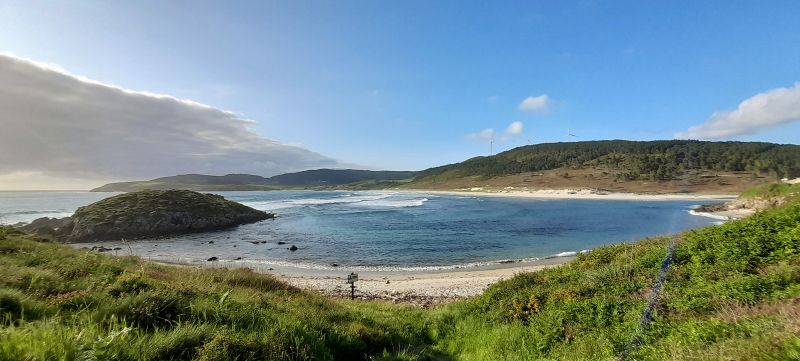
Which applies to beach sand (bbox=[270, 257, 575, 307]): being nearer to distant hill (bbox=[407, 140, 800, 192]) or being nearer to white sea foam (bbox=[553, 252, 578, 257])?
white sea foam (bbox=[553, 252, 578, 257])

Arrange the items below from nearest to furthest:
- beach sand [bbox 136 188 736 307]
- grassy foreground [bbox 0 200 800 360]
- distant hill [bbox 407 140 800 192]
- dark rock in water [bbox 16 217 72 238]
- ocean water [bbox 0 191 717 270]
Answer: grassy foreground [bbox 0 200 800 360]
beach sand [bbox 136 188 736 307]
ocean water [bbox 0 191 717 270]
dark rock in water [bbox 16 217 72 238]
distant hill [bbox 407 140 800 192]

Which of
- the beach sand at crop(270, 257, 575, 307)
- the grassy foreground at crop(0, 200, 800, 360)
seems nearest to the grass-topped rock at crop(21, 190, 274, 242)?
the beach sand at crop(270, 257, 575, 307)

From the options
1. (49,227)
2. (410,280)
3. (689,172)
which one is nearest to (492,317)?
(410,280)

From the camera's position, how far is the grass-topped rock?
174 ft

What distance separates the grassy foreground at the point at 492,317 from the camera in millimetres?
4625

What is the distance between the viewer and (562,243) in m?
43.0

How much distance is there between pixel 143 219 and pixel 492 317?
63.0 meters

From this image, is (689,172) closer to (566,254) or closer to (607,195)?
(607,195)

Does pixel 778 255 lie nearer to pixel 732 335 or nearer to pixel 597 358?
pixel 732 335

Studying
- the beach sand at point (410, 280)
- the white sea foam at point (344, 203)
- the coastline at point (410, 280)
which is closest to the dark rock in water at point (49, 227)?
the coastline at point (410, 280)

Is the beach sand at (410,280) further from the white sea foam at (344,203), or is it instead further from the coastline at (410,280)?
the white sea foam at (344,203)

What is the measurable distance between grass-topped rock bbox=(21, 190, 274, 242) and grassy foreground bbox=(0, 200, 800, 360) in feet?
166

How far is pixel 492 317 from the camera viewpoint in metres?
10.1

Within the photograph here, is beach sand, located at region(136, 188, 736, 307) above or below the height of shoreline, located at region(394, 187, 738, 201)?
below
